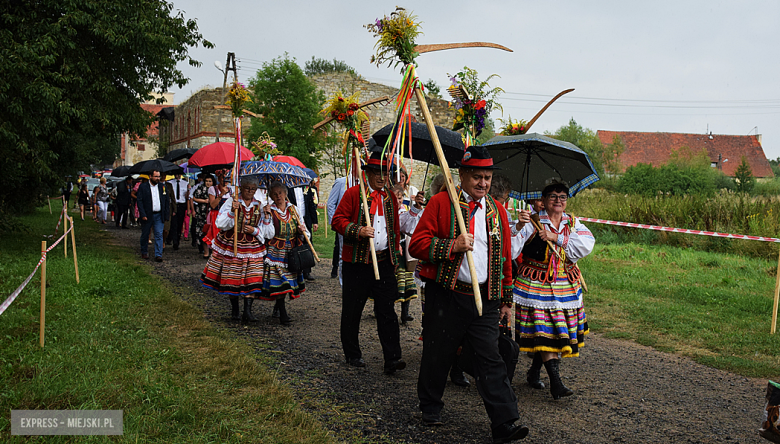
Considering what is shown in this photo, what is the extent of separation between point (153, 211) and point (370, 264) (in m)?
9.05

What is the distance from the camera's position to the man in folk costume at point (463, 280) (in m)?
4.33

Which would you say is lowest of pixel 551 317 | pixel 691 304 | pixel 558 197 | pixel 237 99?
pixel 691 304

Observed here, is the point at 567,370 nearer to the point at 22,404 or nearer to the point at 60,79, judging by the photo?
the point at 22,404

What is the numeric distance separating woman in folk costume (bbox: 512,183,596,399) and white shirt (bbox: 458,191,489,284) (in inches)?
27.7

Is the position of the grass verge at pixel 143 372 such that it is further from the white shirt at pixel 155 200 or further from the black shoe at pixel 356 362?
the white shirt at pixel 155 200

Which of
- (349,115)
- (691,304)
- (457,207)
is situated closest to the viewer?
(457,207)

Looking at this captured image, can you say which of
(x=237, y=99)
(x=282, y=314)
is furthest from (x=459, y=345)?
(x=237, y=99)

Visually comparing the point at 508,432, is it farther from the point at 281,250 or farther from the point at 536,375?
the point at 281,250

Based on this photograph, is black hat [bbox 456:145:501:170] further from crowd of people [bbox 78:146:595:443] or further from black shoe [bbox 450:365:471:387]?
black shoe [bbox 450:365:471:387]

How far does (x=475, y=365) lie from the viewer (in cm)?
436

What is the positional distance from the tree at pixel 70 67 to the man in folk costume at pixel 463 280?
951cm

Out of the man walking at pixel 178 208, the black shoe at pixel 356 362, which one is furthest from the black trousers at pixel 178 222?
the black shoe at pixel 356 362

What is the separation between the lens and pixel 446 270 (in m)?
4.40

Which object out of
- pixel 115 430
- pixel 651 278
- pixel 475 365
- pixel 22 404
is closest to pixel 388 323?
pixel 475 365
